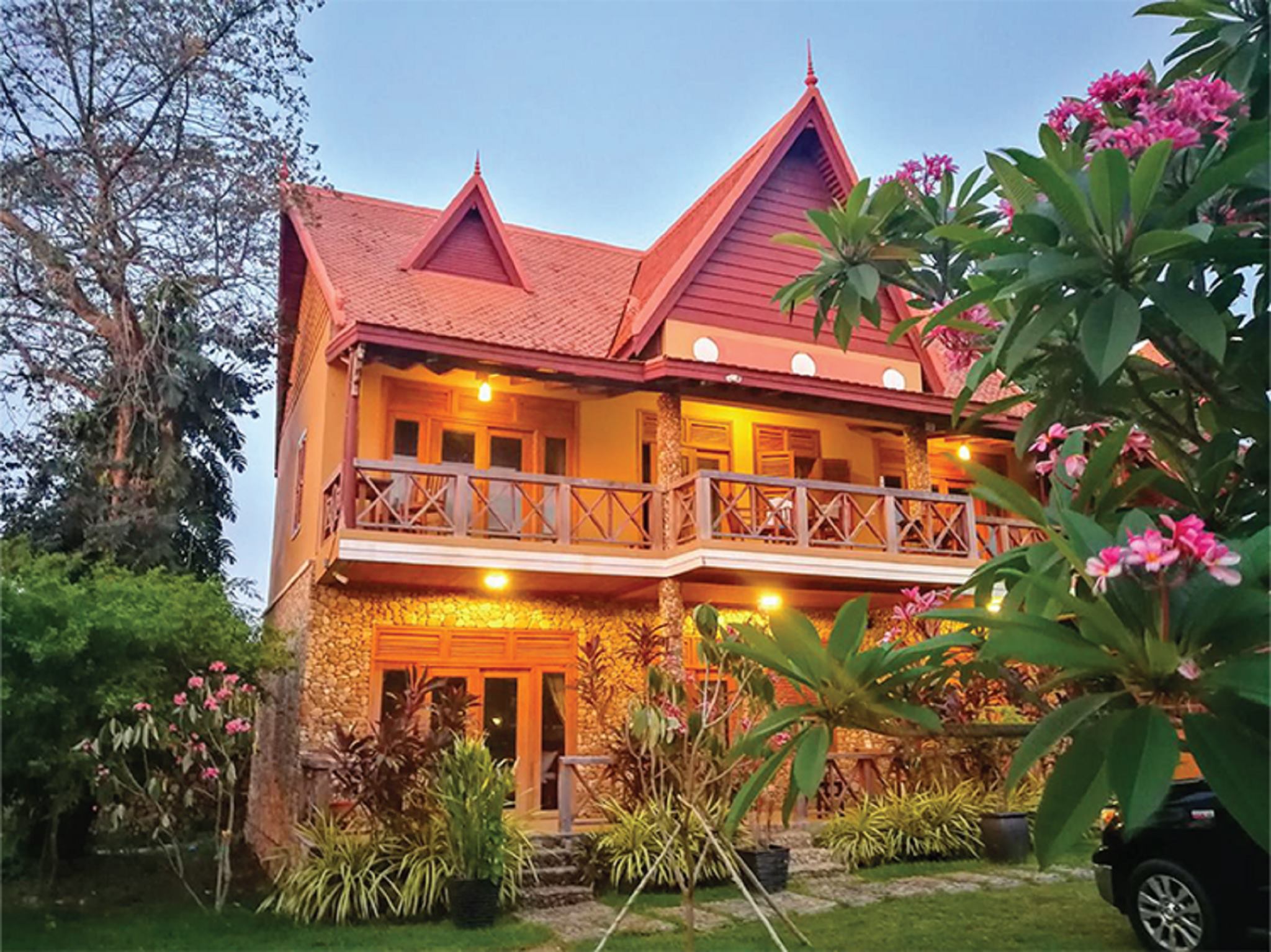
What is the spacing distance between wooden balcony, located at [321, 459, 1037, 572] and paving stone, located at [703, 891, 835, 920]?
3.90 meters

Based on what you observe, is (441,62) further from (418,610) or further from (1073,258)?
(1073,258)

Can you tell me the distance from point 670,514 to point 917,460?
401 centimetres

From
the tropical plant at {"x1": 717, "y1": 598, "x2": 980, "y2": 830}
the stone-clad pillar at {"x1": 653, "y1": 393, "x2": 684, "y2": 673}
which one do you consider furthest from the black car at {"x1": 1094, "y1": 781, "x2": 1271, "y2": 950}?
the stone-clad pillar at {"x1": 653, "y1": 393, "x2": 684, "y2": 673}

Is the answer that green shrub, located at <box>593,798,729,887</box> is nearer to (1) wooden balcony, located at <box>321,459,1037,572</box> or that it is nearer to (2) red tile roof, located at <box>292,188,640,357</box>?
(1) wooden balcony, located at <box>321,459,1037,572</box>

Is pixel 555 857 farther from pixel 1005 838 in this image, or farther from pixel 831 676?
pixel 831 676

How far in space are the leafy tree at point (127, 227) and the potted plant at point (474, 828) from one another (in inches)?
290

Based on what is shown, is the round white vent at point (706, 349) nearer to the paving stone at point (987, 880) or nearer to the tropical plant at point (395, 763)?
the tropical plant at point (395, 763)

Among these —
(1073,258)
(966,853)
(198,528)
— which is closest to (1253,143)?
(1073,258)

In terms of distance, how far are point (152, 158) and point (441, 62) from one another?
4448 mm

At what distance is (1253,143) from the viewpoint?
2799 millimetres

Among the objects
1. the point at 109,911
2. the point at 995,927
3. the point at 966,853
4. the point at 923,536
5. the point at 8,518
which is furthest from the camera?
Result: the point at 8,518

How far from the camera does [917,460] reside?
13.9m

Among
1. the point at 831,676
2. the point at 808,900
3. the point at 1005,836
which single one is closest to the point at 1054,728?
the point at 831,676

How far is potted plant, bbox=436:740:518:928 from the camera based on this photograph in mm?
8430
